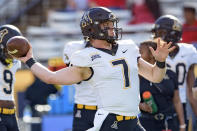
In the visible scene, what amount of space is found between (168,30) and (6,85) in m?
2.06

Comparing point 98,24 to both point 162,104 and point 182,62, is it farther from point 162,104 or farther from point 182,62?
point 182,62

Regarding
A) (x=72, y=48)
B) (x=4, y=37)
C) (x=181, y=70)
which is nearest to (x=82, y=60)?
(x=72, y=48)

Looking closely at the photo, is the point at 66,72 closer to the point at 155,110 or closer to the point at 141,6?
the point at 155,110

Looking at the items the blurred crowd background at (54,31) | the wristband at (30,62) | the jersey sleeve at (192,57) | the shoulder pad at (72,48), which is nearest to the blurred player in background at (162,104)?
the jersey sleeve at (192,57)

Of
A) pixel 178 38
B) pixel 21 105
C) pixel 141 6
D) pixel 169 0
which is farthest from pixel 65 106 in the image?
pixel 169 0

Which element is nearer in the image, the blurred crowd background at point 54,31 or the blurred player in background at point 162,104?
the blurred player in background at point 162,104

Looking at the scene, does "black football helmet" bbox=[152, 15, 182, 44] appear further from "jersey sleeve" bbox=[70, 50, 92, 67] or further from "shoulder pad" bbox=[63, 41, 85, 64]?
"jersey sleeve" bbox=[70, 50, 92, 67]

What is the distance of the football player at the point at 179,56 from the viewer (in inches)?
265

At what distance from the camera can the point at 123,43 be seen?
5012 millimetres

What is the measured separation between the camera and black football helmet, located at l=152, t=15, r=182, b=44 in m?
6.86

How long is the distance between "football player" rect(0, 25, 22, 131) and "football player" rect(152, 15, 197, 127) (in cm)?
181

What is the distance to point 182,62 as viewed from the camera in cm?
674

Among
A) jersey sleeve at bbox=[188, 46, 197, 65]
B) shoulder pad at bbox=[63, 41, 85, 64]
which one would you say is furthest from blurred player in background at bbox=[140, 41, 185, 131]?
shoulder pad at bbox=[63, 41, 85, 64]

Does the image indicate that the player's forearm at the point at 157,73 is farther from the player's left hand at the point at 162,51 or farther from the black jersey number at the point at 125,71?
the black jersey number at the point at 125,71
